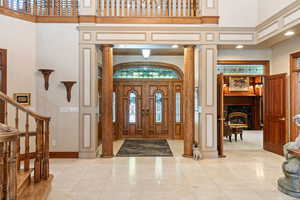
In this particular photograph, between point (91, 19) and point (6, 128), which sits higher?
point (91, 19)

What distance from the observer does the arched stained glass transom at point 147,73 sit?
29.2 feet

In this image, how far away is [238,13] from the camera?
5957 mm

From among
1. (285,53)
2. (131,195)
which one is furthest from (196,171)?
(285,53)

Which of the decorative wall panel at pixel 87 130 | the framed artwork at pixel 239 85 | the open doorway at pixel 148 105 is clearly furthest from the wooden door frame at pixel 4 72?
the framed artwork at pixel 239 85

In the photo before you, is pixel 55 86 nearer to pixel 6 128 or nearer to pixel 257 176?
pixel 6 128

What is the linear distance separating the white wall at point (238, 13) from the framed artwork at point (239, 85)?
6682 mm

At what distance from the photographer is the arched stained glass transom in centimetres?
889

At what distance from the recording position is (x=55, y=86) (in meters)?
5.86

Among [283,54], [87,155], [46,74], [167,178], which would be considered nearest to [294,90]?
[283,54]

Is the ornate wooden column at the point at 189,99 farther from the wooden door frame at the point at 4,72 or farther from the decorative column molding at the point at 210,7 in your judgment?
the wooden door frame at the point at 4,72

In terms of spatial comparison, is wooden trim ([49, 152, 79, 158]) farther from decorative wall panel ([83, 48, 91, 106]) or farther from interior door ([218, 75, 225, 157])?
interior door ([218, 75, 225, 157])

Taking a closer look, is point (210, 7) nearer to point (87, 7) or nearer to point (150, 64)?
point (87, 7)

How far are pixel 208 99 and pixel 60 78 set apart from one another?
11.1 feet

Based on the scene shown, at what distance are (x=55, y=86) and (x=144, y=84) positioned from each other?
359 cm
